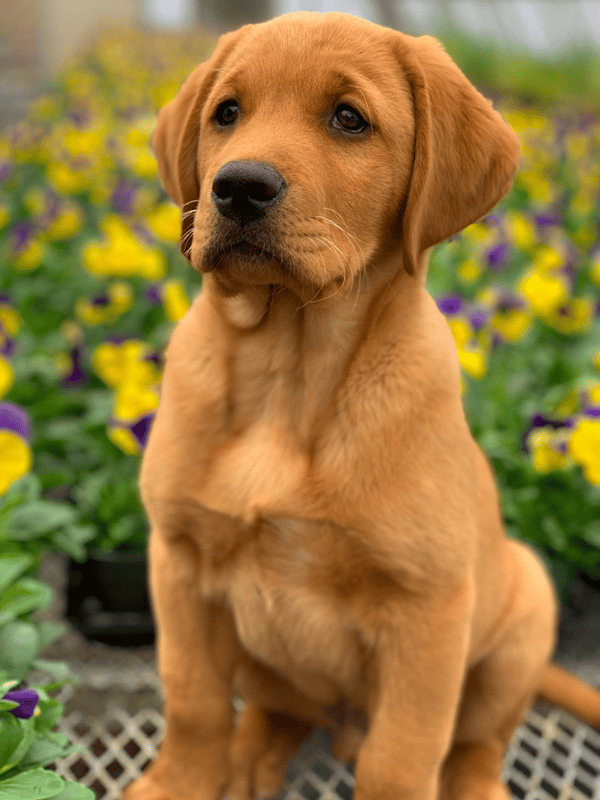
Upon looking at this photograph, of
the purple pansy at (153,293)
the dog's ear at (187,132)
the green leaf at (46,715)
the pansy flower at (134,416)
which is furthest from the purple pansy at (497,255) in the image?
the green leaf at (46,715)

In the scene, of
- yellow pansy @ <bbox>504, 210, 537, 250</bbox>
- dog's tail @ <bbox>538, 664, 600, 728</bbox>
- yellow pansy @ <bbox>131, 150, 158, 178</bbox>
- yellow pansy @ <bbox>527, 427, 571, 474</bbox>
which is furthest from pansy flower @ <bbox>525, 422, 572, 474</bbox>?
yellow pansy @ <bbox>131, 150, 158, 178</bbox>

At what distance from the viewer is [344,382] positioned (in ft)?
5.86

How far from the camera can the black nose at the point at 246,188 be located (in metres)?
1.46

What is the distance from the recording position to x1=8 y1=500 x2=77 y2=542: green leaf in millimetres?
2443

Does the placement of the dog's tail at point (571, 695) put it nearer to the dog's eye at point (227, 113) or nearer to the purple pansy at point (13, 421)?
the purple pansy at point (13, 421)

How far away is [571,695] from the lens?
96.6 inches

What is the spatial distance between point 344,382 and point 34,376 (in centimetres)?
193

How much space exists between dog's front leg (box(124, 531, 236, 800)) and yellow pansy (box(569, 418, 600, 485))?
1.26 metres

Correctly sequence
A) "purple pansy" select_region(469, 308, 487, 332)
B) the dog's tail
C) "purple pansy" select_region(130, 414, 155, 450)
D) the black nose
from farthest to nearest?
"purple pansy" select_region(469, 308, 487, 332) < "purple pansy" select_region(130, 414, 155, 450) < the dog's tail < the black nose

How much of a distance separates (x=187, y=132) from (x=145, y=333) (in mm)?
1981

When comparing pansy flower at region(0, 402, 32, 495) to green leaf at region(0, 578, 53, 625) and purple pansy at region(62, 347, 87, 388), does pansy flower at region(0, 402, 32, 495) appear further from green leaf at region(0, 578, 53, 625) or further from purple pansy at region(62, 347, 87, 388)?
purple pansy at region(62, 347, 87, 388)

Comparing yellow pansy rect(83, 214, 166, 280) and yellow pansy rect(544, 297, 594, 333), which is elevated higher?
yellow pansy rect(544, 297, 594, 333)

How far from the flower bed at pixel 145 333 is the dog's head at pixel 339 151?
0.99 m

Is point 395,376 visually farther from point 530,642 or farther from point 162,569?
point 530,642
